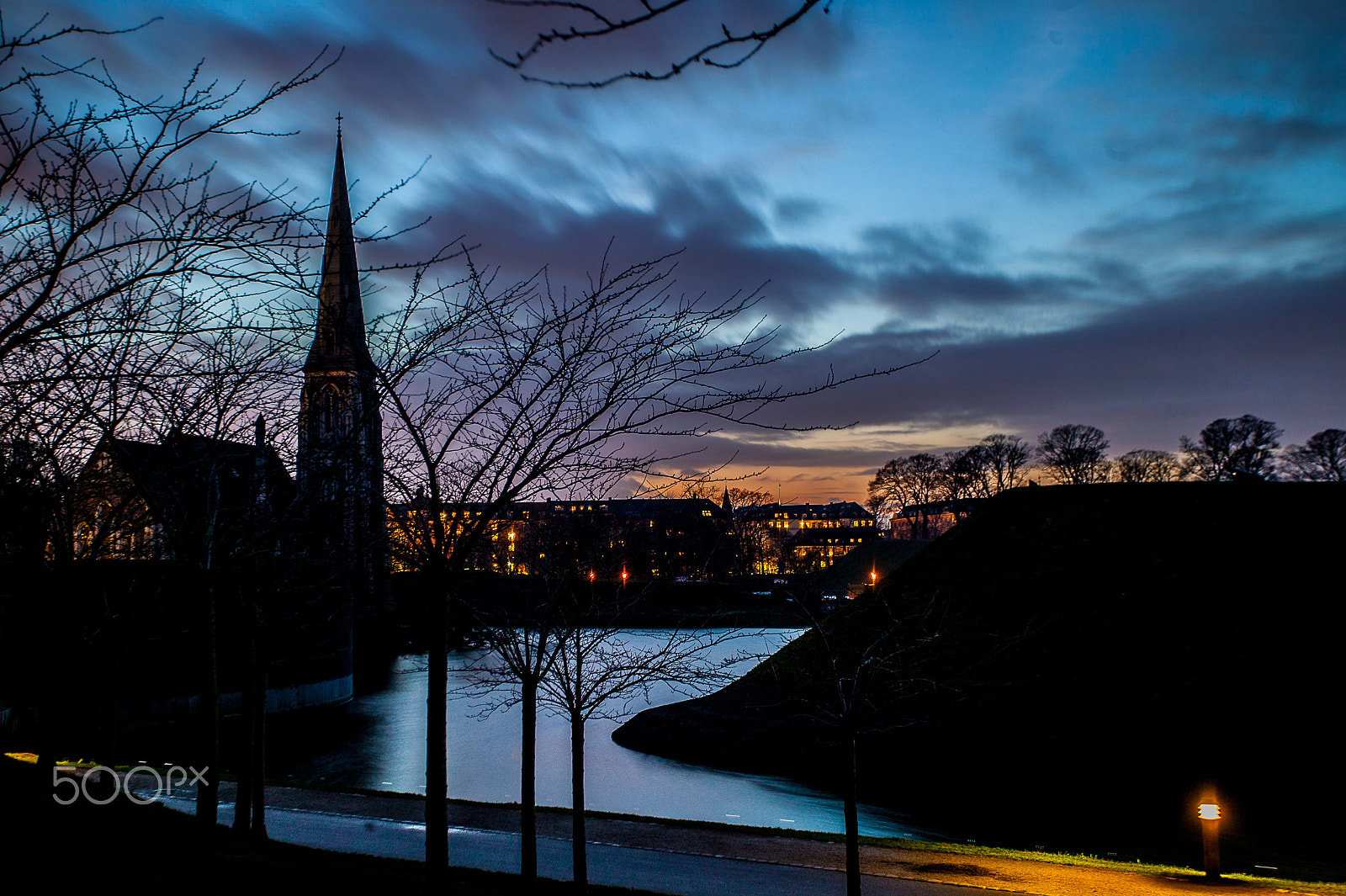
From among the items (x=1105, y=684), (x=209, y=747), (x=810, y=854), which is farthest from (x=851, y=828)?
(x=1105, y=684)

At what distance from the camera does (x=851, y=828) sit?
32.1ft

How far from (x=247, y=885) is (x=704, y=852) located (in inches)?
323

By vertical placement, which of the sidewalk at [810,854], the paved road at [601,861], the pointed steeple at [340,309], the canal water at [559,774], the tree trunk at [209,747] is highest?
the pointed steeple at [340,309]

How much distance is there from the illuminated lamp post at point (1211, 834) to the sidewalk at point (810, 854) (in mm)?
227

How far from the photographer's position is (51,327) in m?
4.50

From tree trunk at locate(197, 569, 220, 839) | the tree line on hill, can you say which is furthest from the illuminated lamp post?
the tree line on hill

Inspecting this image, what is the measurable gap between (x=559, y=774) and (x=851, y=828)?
1430 cm

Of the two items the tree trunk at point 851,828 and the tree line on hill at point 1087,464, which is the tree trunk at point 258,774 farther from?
the tree line on hill at point 1087,464

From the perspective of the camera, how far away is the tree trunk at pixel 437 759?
6816 mm

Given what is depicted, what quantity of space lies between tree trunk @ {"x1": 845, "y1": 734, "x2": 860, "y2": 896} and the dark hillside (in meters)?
4.89

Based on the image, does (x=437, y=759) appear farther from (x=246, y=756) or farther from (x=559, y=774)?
(x=559, y=774)

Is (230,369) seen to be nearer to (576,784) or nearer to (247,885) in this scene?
(247,885)

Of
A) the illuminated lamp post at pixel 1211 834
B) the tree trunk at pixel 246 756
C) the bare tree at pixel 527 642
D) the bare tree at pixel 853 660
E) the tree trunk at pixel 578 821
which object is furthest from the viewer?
the bare tree at pixel 853 660

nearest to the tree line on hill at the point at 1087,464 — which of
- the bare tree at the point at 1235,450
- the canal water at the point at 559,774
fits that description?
the bare tree at the point at 1235,450
